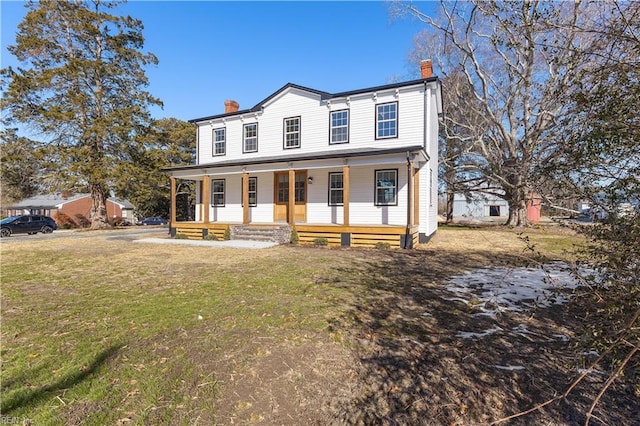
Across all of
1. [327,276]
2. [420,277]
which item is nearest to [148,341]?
[327,276]

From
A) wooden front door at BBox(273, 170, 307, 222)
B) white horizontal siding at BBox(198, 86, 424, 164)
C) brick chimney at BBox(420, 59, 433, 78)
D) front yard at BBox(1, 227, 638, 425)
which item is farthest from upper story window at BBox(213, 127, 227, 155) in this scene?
front yard at BBox(1, 227, 638, 425)

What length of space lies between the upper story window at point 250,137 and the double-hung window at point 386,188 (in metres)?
6.88

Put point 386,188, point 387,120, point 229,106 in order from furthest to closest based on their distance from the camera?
point 229,106
point 387,120
point 386,188

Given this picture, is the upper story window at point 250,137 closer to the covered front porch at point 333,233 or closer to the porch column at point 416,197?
the covered front porch at point 333,233

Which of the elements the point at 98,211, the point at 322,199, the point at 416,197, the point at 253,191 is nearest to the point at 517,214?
the point at 416,197

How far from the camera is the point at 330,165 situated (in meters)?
12.6

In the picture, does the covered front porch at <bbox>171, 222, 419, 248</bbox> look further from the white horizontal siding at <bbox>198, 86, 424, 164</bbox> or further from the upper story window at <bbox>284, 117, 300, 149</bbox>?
the upper story window at <bbox>284, 117, 300, 149</bbox>

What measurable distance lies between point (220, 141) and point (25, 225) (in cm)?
1486

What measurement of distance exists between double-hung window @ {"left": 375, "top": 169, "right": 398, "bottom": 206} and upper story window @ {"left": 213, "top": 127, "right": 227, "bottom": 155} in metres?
8.97

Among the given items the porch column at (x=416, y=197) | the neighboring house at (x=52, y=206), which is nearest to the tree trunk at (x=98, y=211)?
the porch column at (x=416, y=197)

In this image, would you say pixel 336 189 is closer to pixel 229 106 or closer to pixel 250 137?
pixel 250 137

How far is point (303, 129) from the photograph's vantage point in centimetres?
1534

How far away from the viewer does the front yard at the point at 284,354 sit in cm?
251

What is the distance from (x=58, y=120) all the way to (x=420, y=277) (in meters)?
24.3
